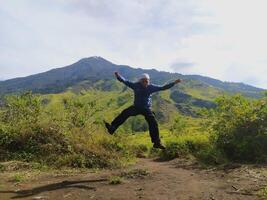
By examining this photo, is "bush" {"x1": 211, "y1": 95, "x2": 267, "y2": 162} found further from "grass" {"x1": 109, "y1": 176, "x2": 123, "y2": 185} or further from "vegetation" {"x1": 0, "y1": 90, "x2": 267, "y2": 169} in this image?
"grass" {"x1": 109, "y1": 176, "x2": 123, "y2": 185}

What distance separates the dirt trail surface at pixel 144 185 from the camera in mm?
10578

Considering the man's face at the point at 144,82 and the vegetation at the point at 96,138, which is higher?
the man's face at the point at 144,82

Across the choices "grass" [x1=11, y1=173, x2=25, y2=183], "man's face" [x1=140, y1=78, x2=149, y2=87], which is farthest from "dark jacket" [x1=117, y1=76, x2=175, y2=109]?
"grass" [x1=11, y1=173, x2=25, y2=183]

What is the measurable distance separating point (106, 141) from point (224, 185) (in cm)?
697

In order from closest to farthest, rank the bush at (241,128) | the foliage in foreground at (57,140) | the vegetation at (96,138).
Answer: the foliage in foreground at (57,140) → the vegetation at (96,138) → the bush at (241,128)

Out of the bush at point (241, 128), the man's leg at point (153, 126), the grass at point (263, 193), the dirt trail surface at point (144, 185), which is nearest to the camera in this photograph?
the grass at point (263, 193)

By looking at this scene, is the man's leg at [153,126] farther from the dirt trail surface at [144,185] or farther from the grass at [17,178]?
the grass at [17,178]

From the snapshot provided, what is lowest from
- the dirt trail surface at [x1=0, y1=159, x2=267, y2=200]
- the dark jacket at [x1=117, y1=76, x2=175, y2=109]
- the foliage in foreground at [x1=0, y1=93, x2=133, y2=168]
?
the dirt trail surface at [x1=0, y1=159, x2=267, y2=200]

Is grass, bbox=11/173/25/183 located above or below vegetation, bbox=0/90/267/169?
below

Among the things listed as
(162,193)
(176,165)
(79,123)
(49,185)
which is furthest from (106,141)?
(162,193)

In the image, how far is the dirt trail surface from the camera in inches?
416

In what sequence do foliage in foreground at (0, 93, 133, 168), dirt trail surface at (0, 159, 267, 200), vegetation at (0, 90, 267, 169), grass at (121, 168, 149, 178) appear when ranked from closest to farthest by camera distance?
dirt trail surface at (0, 159, 267, 200) → grass at (121, 168, 149, 178) → foliage in foreground at (0, 93, 133, 168) → vegetation at (0, 90, 267, 169)

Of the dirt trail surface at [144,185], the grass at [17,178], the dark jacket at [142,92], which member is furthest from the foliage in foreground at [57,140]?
the dark jacket at [142,92]

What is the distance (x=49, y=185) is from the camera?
1190 centimetres
